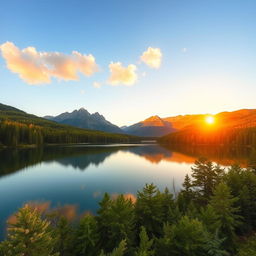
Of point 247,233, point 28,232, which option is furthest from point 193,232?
point 247,233

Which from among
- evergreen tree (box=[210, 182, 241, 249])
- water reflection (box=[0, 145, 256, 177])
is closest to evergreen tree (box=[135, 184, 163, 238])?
evergreen tree (box=[210, 182, 241, 249])

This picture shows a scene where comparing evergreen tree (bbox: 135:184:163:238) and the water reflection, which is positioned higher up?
evergreen tree (bbox: 135:184:163:238)

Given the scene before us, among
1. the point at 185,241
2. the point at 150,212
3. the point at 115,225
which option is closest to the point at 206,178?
the point at 150,212

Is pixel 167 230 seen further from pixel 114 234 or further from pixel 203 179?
pixel 203 179

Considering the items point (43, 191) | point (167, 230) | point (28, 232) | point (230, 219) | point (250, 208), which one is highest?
Result: point (28, 232)

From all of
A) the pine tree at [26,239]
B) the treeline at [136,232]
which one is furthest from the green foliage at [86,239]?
the pine tree at [26,239]

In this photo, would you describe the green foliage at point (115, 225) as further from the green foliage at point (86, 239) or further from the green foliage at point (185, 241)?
the green foliage at point (185, 241)

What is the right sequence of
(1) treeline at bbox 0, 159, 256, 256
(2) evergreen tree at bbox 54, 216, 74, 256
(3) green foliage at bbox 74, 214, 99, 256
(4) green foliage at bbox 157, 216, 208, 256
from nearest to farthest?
1. (1) treeline at bbox 0, 159, 256, 256
2. (4) green foliage at bbox 157, 216, 208, 256
3. (3) green foliage at bbox 74, 214, 99, 256
4. (2) evergreen tree at bbox 54, 216, 74, 256

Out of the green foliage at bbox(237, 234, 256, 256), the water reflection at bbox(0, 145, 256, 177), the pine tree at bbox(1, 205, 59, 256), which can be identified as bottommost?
the water reflection at bbox(0, 145, 256, 177)

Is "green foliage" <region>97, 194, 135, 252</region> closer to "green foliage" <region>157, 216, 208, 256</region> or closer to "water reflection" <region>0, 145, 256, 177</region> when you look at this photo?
"green foliage" <region>157, 216, 208, 256</region>

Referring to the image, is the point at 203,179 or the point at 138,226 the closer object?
the point at 138,226

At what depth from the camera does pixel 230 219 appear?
16.6 m

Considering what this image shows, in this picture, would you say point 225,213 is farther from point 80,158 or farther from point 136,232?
point 80,158

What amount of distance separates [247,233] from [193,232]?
Result: 13.9 m
